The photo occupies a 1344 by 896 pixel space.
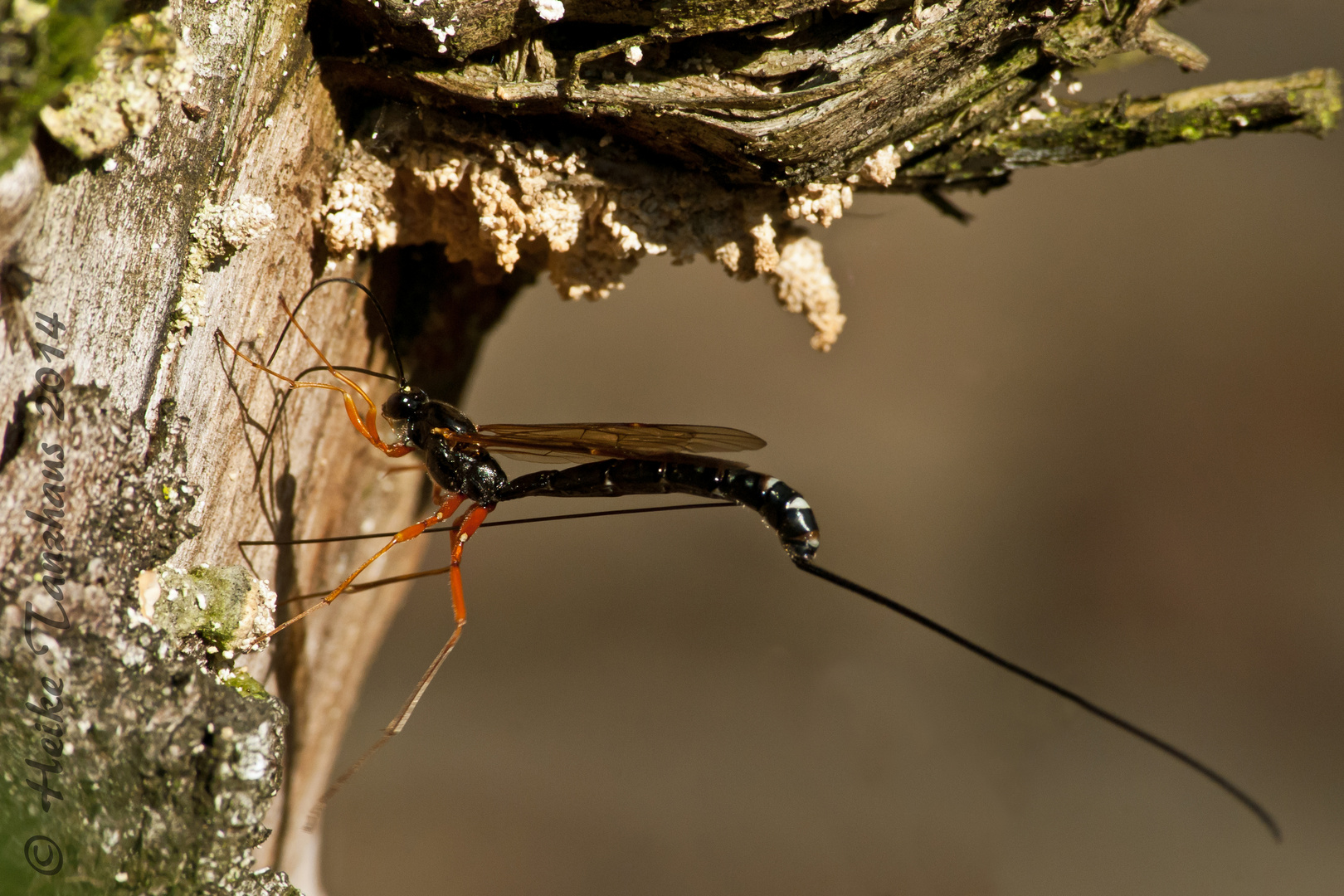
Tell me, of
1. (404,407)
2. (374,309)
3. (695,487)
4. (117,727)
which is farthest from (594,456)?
(117,727)

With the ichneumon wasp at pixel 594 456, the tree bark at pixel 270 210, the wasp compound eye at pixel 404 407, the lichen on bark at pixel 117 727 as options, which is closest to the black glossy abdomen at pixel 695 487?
the ichneumon wasp at pixel 594 456

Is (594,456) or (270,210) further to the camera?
(594,456)

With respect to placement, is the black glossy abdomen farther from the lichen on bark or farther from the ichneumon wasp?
the lichen on bark

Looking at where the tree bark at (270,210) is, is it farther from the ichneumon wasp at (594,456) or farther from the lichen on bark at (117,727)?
the ichneumon wasp at (594,456)

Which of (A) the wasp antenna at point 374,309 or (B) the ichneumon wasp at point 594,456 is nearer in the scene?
(A) the wasp antenna at point 374,309

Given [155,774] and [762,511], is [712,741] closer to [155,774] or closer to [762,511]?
[762,511]

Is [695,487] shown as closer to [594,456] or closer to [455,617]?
Result: [594,456]

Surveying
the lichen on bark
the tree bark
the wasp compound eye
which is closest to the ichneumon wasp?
the wasp compound eye
